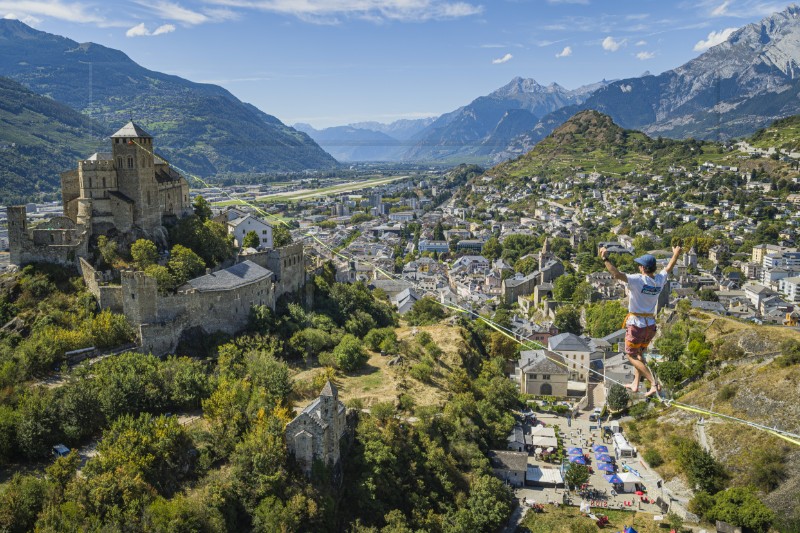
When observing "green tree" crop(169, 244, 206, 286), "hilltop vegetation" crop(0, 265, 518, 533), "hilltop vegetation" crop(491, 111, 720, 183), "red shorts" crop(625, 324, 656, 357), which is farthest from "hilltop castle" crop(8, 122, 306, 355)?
"hilltop vegetation" crop(491, 111, 720, 183)

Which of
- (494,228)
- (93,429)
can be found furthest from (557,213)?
(93,429)

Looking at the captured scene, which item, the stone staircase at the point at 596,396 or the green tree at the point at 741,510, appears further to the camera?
the stone staircase at the point at 596,396

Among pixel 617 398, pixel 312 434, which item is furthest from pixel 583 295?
pixel 312 434

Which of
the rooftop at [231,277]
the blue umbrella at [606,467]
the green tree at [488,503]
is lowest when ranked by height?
the blue umbrella at [606,467]

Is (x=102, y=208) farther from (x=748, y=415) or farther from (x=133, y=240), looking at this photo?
(x=748, y=415)

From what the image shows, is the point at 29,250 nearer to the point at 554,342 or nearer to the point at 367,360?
the point at 367,360

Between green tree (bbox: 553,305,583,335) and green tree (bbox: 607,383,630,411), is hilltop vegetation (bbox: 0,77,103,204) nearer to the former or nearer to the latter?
green tree (bbox: 553,305,583,335)

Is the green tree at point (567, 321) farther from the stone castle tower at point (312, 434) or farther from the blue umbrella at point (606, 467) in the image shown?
the stone castle tower at point (312, 434)

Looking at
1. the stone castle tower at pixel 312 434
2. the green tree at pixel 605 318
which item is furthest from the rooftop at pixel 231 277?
the green tree at pixel 605 318

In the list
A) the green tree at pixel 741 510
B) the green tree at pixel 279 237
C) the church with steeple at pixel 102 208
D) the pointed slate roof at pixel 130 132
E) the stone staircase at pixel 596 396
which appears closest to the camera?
the green tree at pixel 741 510
